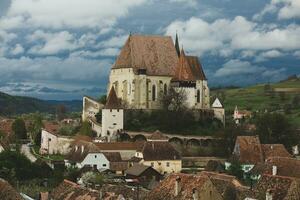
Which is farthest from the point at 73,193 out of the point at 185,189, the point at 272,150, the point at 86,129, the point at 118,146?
the point at 86,129

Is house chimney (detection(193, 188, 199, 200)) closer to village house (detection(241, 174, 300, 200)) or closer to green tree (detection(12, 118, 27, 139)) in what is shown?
village house (detection(241, 174, 300, 200))

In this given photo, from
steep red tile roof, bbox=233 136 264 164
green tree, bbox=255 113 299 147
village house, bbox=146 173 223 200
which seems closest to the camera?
village house, bbox=146 173 223 200

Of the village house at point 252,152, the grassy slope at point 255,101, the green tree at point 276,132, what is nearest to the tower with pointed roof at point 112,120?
the village house at point 252,152

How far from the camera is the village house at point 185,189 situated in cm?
3769

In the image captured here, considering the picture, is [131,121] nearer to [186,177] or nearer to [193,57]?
[193,57]

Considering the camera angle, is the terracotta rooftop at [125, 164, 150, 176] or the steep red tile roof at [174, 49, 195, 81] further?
the steep red tile roof at [174, 49, 195, 81]

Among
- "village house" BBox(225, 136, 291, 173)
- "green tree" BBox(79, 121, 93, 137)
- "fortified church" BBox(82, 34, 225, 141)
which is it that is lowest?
"village house" BBox(225, 136, 291, 173)

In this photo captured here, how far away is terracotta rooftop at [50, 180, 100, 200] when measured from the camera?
39.8 meters

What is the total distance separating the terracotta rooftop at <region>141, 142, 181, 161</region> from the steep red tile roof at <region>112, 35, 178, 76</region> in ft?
75.0

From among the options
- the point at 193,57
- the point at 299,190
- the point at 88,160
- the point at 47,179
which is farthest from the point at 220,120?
the point at 299,190

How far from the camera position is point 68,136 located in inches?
3944

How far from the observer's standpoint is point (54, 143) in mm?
99500

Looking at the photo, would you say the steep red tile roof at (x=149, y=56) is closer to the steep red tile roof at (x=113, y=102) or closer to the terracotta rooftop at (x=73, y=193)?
the steep red tile roof at (x=113, y=102)

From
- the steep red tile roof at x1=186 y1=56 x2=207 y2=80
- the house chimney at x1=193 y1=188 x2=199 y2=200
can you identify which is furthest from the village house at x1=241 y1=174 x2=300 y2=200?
the steep red tile roof at x1=186 y1=56 x2=207 y2=80
